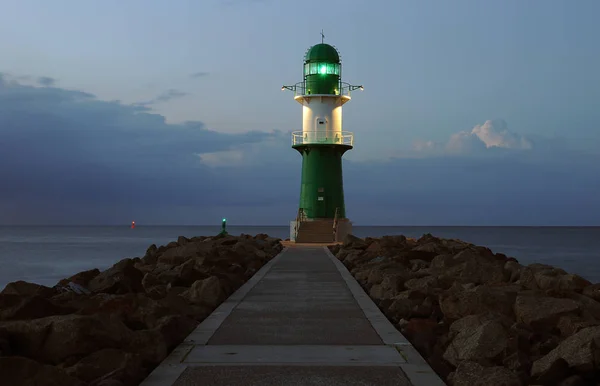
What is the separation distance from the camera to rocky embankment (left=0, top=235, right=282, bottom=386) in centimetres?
460

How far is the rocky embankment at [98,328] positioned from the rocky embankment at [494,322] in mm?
2250

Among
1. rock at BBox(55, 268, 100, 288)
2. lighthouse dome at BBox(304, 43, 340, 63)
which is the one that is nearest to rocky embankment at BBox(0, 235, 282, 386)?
rock at BBox(55, 268, 100, 288)

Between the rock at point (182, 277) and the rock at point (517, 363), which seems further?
the rock at point (182, 277)

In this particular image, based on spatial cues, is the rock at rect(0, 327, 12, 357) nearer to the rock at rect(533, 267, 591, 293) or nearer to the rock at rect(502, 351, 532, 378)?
the rock at rect(502, 351, 532, 378)

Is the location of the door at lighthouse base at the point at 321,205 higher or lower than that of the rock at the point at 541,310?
higher

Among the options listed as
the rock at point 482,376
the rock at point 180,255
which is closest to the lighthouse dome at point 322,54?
the rock at point 180,255

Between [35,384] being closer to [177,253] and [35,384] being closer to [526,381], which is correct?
[526,381]

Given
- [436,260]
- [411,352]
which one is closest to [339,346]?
[411,352]

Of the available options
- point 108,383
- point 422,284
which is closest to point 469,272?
point 422,284

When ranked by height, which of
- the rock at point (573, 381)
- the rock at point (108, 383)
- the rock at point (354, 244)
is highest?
the rock at point (354, 244)

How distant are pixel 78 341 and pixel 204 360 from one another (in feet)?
3.39

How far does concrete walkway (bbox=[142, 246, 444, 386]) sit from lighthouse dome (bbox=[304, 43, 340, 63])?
20.1 meters

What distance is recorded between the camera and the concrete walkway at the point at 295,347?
15.7 ft

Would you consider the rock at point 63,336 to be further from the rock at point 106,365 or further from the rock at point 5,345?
the rock at point 106,365
